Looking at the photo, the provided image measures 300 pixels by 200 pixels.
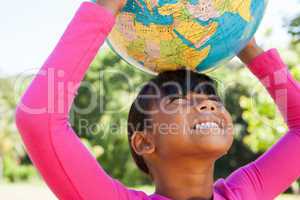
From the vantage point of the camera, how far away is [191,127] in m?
2.19

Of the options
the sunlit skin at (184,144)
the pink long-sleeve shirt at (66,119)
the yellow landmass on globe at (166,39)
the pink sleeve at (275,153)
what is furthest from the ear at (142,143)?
the pink sleeve at (275,153)

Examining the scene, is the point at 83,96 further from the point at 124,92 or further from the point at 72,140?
the point at 72,140

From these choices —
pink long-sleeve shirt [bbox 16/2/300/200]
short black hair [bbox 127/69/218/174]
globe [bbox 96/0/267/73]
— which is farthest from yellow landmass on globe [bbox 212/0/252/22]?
pink long-sleeve shirt [bbox 16/2/300/200]

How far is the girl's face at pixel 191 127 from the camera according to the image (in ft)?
7.11

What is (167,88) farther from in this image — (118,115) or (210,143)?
(118,115)

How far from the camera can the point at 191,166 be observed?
2248mm

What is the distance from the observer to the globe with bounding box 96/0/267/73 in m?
2.15

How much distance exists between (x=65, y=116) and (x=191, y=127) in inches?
20.6

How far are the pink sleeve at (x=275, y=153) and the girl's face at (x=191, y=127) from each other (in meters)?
0.30

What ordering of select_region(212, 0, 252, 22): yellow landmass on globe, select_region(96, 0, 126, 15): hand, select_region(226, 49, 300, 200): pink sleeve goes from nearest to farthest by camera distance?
select_region(96, 0, 126, 15): hand
select_region(212, 0, 252, 22): yellow landmass on globe
select_region(226, 49, 300, 200): pink sleeve

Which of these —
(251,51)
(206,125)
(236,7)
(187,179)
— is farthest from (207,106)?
(251,51)

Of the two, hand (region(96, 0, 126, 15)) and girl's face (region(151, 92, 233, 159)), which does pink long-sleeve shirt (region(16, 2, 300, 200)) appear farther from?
girl's face (region(151, 92, 233, 159))

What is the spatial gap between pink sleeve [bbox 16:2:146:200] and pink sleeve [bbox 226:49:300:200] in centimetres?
66

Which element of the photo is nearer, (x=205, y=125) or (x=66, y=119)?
(x=66, y=119)
